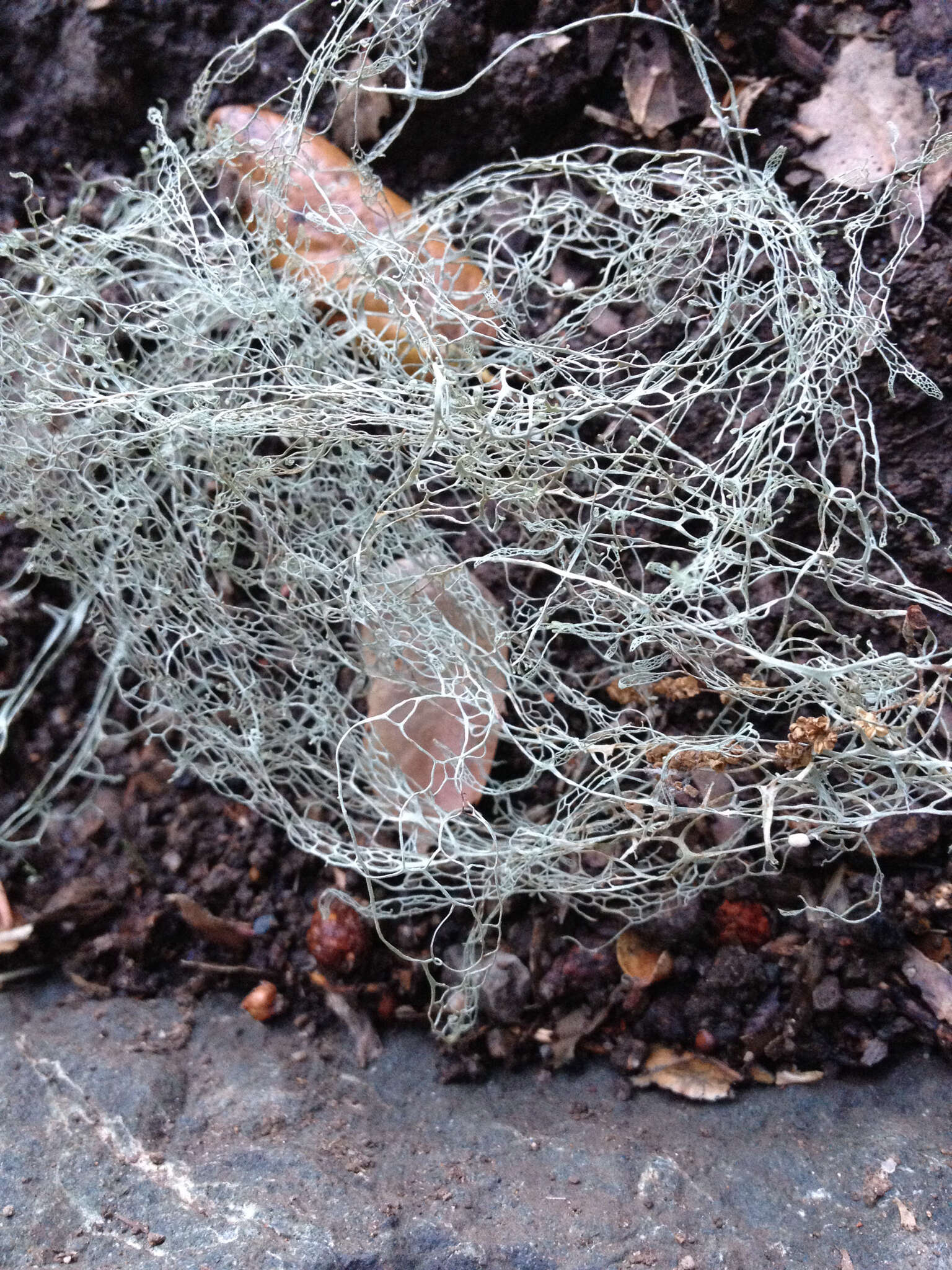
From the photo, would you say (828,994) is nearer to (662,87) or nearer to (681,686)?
(681,686)

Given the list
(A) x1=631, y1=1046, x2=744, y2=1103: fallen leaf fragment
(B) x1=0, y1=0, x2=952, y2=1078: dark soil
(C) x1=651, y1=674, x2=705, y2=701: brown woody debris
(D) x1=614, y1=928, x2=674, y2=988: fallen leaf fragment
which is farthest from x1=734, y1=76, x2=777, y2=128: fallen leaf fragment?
(A) x1=631, y1=1046, x2=744, y2=1103: fallen leaf fragment

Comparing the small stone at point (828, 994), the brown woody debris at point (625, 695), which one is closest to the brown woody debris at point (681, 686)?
the brown woody debris at point (625, 695)

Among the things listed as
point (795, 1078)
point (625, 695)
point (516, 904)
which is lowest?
point (795, 1078)

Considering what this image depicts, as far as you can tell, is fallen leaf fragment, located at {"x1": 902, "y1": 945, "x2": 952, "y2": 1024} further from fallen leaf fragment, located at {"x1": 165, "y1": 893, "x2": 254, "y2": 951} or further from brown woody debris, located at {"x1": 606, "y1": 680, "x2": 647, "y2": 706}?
fallen leaf fragment, located at {"x1": 165, "y1": 893, "x2": 254, "y2": 951}

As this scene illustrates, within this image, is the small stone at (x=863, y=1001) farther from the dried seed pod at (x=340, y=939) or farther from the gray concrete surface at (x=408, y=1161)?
the dried seed pod at (x=340, y=939)

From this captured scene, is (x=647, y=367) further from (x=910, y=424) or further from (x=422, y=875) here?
(x=422, y=875)

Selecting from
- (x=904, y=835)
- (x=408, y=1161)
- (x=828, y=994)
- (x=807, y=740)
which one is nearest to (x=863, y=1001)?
(x=828, y=994)

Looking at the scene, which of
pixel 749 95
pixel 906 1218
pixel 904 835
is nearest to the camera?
pixel 906 1218
